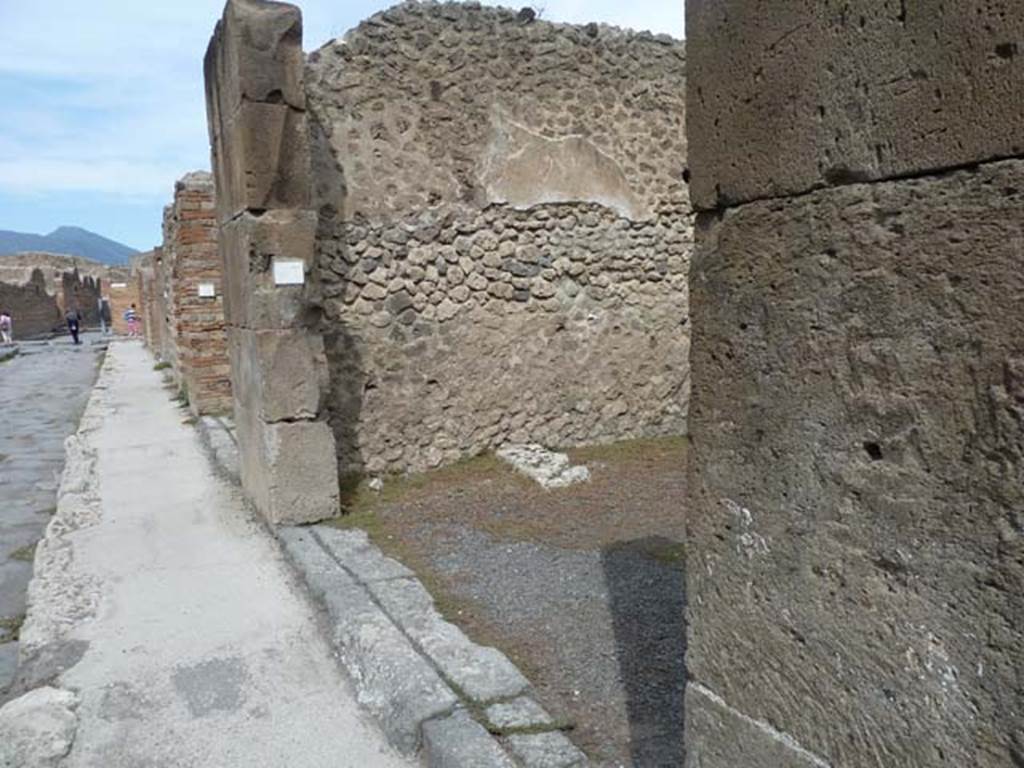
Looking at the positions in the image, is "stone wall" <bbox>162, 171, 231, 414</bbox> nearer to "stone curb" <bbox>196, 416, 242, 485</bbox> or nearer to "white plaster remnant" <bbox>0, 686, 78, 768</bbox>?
"stone curb" <bbox>196, 416, 242, 485</bbox>

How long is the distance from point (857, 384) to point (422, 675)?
2.24m

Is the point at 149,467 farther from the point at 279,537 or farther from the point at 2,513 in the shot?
the point at 279,537

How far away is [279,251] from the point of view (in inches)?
211

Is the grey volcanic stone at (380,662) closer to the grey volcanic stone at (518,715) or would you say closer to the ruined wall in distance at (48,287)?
the grey volcanic stone at (518,715)

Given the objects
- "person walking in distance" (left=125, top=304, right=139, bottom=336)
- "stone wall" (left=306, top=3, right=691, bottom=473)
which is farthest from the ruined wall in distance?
"stone wall" (left=306, top=3, right=691, bottom=473)

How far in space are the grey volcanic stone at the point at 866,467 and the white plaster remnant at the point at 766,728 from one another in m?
0.01

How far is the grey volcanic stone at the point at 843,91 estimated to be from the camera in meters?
1.24

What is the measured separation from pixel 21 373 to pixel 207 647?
17.2 metres

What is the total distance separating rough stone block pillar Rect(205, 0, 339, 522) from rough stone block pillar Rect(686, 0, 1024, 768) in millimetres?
3887

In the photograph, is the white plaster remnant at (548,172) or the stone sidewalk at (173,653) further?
the white plaster remnant at (548,172)

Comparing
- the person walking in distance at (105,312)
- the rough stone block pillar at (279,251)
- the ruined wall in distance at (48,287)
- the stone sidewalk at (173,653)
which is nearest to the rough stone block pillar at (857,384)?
the stone sidewalk at (173,653)

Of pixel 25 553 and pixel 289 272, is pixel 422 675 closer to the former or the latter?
pixel 289 272

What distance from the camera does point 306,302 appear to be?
5410mm

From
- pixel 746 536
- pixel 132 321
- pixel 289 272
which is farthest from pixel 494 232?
pixel 132 321
